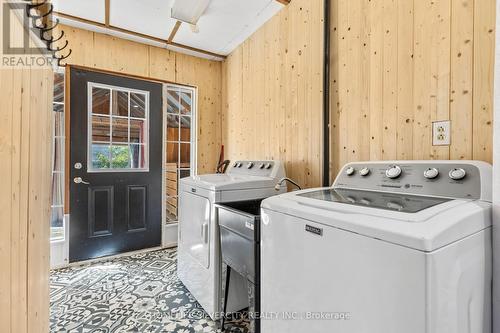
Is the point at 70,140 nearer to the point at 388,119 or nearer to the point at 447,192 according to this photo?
the point at 388,119

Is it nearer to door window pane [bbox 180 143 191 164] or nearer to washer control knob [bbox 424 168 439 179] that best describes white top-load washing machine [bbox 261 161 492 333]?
washer control knob [bbox 424 168 439 179]

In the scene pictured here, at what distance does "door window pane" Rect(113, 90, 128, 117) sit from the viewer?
298cm

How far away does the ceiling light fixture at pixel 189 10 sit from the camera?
2.23 metres

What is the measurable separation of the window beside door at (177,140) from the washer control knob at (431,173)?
2811mm

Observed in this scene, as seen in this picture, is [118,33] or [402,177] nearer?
[402,177]

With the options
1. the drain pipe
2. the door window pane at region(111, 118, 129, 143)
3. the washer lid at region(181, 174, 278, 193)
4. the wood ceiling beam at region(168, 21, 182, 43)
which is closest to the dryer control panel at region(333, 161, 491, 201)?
the drain pipe

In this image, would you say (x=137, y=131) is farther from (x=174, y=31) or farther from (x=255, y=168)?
(x=255, y=168)

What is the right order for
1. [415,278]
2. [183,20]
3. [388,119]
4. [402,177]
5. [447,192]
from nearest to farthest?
[415,278]
[447,192]
[402,177]
[388,119]
[183,20]

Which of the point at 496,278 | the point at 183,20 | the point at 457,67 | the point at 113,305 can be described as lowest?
the point at 113,305

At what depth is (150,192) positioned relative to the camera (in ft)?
10.3

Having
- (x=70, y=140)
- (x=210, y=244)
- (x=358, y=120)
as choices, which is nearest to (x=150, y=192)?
(x=70, y=140)

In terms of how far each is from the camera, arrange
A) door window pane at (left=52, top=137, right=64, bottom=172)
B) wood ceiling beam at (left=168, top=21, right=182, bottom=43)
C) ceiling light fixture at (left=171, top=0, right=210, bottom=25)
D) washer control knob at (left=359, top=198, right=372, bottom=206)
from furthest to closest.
Answer: door window pane at (left=52, top=137, right=64, bottom=172)
wood ceiling beam at (left=168, top=21, right=182, bottom=43)
ceiling light fixture at (left=171, top=0, right=210, bottom=25)
washer control knob at (left=359, top=198, right=372, bottom=206)

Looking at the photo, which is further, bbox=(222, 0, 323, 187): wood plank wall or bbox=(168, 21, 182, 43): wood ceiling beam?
bbox=(168, 21, 182, 43): wood ceiling beam

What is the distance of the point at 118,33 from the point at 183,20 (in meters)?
0.92
